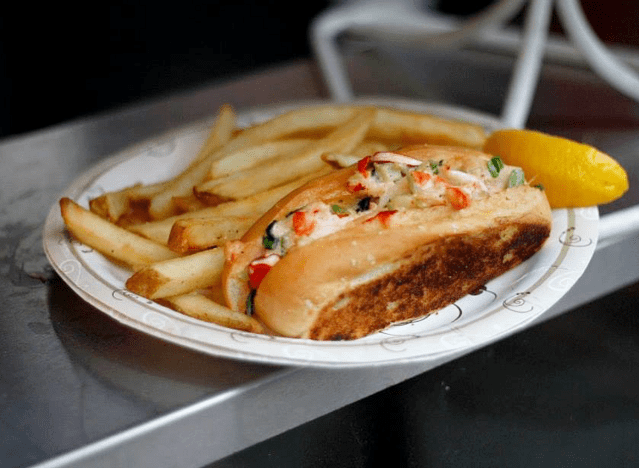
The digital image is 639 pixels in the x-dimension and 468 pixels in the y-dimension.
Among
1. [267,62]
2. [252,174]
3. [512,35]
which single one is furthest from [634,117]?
[267,62]

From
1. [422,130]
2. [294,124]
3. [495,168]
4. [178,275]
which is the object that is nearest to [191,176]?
[294,124]

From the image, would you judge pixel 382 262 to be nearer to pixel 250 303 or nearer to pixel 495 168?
pixel 250 303

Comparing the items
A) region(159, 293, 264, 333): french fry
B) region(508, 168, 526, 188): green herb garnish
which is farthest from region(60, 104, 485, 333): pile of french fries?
region(508, 168, 526, 188): green herb garnish

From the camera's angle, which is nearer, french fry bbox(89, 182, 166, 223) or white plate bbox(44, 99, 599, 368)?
white plate bbox(44, 99, 599, 368)

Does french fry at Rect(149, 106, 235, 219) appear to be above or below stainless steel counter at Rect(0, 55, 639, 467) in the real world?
above

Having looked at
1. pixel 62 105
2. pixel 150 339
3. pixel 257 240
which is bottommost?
pixel 62 105

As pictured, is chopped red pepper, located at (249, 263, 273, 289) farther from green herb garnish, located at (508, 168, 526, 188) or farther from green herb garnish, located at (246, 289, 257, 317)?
green herb garnish, located at (508, 168, 526, 188)

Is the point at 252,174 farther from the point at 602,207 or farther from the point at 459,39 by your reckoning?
the point at 459,39

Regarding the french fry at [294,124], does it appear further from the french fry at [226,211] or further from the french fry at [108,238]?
the french fry at [108,238]
